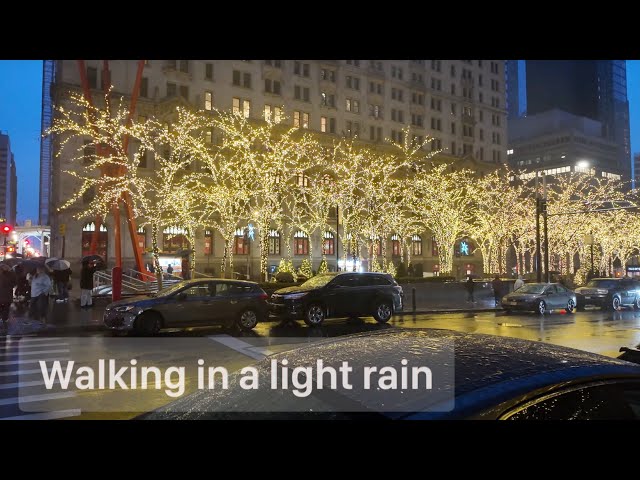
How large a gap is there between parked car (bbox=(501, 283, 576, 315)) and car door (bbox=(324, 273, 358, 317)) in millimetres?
9659

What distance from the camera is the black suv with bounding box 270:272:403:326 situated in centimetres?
1720

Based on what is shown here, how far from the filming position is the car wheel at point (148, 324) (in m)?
14.1

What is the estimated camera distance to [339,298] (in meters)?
17.8

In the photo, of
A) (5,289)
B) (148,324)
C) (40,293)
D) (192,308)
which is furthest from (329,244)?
(148,324)

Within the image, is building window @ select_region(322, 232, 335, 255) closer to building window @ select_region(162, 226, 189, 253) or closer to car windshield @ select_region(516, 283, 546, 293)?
building window @ select_region(162, 226, 189, 253)

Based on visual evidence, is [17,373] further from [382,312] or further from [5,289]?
[382,312]

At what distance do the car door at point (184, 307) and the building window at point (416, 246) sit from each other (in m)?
54.6

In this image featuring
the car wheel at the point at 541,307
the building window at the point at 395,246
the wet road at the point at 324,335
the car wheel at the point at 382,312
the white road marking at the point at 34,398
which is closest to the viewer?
the white road marking at the point at 34,398

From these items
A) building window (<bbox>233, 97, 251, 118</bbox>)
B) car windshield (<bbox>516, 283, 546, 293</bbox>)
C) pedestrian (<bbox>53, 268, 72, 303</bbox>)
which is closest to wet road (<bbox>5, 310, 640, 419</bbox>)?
car windshield (<bbox>516, 283, 546, 293</bbox>)

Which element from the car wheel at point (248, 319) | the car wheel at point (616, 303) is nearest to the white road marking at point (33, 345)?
the car wheel at point (248, 319)

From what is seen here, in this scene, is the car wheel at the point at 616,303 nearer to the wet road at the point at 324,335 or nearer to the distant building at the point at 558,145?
the wet road at the point at 324,335

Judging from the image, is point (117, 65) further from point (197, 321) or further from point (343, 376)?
point (343, 376)
